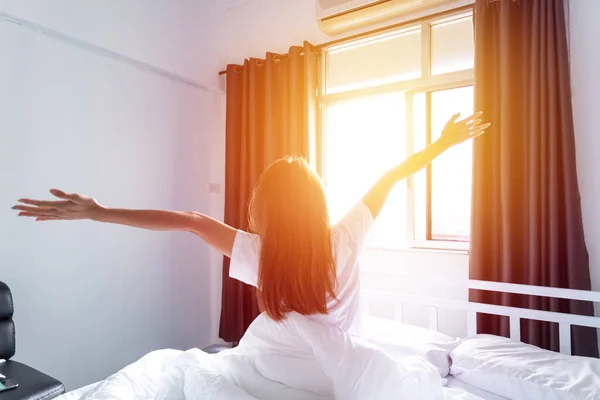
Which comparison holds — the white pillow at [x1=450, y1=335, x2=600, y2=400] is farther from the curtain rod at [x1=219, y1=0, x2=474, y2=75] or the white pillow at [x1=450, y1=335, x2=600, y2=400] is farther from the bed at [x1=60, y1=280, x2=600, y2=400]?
the curtain rod at [x1=219, y1=0, x2=474, y2=75]

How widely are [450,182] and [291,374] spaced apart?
191cm

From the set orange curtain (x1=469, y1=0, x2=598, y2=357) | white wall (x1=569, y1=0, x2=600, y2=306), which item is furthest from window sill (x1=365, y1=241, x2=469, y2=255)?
white wall (x1=569, y1=0, x2=600, y2=306)

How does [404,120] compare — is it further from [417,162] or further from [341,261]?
[341,261]

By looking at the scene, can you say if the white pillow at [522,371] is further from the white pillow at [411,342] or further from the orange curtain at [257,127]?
the orange curtain at [257,127]

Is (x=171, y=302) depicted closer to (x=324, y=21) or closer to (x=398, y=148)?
(x=398, y=148)

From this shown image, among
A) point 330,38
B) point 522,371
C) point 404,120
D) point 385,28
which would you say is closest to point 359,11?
point 385,28

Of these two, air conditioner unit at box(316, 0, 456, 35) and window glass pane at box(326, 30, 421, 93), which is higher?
air conditioner unit at box(316, 0, 456, 35)

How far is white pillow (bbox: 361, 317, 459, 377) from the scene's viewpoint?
63.7 inches

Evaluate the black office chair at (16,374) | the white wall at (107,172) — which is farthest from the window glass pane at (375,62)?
the black office chair at (16,374)

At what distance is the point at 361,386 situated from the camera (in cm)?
93

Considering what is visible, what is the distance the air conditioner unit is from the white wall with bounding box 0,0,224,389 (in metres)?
1.07

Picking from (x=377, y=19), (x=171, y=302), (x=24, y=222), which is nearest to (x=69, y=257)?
(x=24, y=222)

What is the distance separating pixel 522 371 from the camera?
140cm

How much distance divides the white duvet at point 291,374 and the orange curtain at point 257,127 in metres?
1.75
